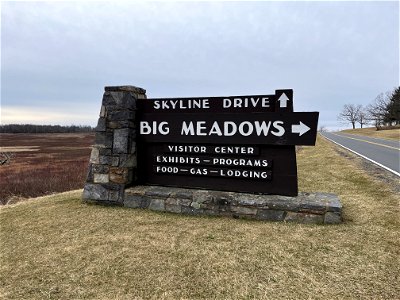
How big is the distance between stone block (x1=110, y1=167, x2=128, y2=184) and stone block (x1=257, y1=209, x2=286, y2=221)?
2.69m

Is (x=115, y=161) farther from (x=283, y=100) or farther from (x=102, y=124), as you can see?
(x=283, y=100)

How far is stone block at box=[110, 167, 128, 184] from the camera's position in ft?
19.9

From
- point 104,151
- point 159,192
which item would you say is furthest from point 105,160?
point 159,192

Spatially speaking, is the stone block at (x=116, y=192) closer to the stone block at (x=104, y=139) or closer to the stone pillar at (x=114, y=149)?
the stone pillar at (x=114, y=149)

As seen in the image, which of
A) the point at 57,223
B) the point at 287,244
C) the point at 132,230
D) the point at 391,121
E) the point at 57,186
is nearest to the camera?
the point at 287,244

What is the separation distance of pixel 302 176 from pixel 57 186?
11.9m

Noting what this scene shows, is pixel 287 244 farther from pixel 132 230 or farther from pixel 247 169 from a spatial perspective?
pixel 132 230

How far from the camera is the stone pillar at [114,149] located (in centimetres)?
609

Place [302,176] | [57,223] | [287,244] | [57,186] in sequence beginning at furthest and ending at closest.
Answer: [57,186] < [302,176] < [57,223] < [287,244]

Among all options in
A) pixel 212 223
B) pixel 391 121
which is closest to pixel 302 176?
pixel 212 223

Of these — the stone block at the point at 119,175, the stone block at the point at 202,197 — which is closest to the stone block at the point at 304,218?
the stone block at the point at 202,197

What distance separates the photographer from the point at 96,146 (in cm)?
623

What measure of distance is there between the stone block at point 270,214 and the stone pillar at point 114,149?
2706 mm

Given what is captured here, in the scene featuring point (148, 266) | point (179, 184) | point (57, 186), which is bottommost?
point (57, 186)
